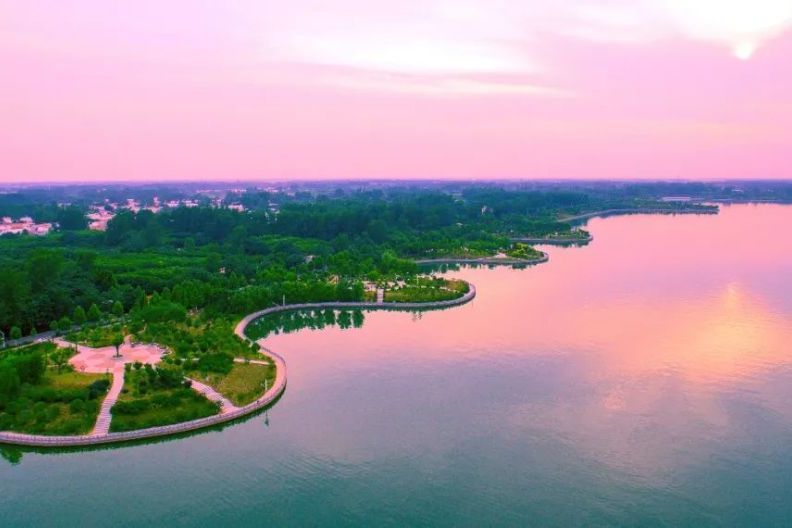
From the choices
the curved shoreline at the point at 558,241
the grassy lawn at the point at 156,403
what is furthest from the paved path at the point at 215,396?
the curved shoreline at the point at 558,241

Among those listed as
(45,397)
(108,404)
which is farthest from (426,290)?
(45,397)

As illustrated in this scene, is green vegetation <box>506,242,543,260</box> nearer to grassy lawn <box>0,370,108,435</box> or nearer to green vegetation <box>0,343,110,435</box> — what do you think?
green vegetation <box>0,343,110,435</box>

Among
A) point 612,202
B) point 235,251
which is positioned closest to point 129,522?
point 235,251

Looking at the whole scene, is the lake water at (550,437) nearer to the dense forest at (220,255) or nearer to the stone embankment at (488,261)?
the dense forest at (220,255)

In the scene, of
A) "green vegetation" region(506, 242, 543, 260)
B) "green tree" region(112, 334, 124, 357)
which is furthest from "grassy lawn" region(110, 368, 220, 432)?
"green vegetation" region(506, 242, 543, 260)

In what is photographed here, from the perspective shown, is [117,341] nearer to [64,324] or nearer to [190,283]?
[64,324]

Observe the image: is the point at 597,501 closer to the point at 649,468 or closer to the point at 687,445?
the point at 649,468
